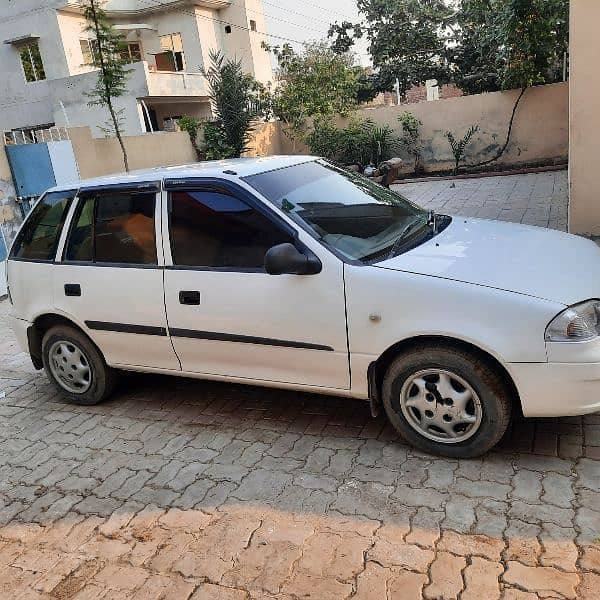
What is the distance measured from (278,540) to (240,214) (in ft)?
6.19

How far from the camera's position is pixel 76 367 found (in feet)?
14.5

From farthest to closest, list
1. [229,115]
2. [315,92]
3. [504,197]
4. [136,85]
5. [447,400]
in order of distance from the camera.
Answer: [136,85], [315,92], [229,115], [504,197], [447,400]

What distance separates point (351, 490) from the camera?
3.05 meters

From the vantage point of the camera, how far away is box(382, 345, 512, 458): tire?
2951 millimetres

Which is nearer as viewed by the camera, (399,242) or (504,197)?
(399,242)

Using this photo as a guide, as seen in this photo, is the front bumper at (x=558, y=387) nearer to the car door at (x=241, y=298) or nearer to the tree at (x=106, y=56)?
the car door at (x=241, y=298)

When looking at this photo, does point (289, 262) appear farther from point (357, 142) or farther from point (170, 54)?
point (170, 54)

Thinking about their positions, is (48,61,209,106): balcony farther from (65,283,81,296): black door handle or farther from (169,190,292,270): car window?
(169,190,292,270): car window

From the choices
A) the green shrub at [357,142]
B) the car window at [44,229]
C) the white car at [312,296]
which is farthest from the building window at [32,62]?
the white car at [312,296]

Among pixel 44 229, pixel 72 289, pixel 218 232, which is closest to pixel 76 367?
pixel 72 289

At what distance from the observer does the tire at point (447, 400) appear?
295 centimetres

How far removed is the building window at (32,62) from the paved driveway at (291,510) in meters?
21.9

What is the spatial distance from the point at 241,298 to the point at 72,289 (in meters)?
1.48

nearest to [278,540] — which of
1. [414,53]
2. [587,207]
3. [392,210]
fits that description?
[392,210]
